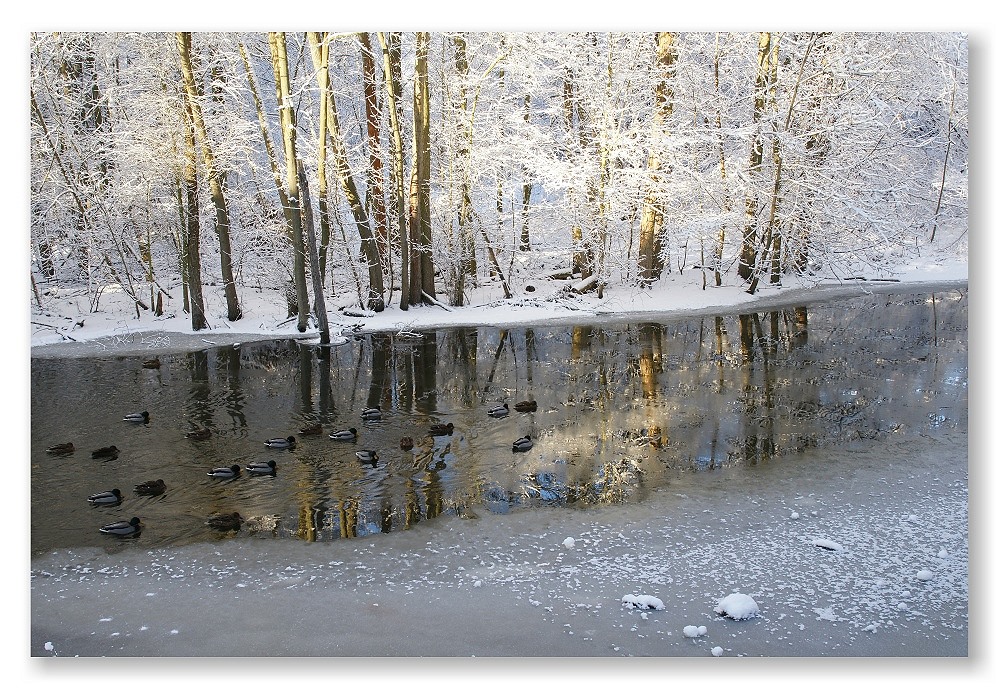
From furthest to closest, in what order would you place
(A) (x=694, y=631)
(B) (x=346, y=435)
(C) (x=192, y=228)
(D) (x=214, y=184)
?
(D) (x=214, y=184)
(C) (x=192, y=228)
(B) (x=346, y=435)
(A) (x=694, y=631)

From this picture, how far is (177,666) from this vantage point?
407cm

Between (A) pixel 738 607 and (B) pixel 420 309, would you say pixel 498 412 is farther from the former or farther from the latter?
(B) pixel 420 309

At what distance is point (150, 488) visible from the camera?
582 centimetres

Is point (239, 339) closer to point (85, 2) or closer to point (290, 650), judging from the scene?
point (85, 2)

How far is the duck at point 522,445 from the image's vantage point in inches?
266

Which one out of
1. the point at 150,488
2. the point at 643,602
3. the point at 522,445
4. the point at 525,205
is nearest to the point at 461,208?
the point at 525,205

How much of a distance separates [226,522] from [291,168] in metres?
6.54

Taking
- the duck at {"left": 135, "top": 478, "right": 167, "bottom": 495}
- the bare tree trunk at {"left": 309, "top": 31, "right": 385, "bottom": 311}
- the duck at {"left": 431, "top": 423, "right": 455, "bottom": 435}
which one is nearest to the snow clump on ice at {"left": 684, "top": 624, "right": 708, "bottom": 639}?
the duck at {"left": 431, "top": 423, "right": 455, "bottom": 435}

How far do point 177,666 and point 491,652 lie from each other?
5.92ft

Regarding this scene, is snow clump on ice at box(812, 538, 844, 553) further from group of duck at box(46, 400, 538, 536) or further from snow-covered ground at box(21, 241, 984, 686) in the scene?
group of duck at box(46, 400, 538, 536)

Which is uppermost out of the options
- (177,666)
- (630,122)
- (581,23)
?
(630,122)

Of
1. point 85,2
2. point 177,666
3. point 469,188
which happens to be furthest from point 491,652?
point 469,188

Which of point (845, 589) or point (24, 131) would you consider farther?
point (24, 131)

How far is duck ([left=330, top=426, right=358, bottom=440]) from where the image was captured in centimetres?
707
